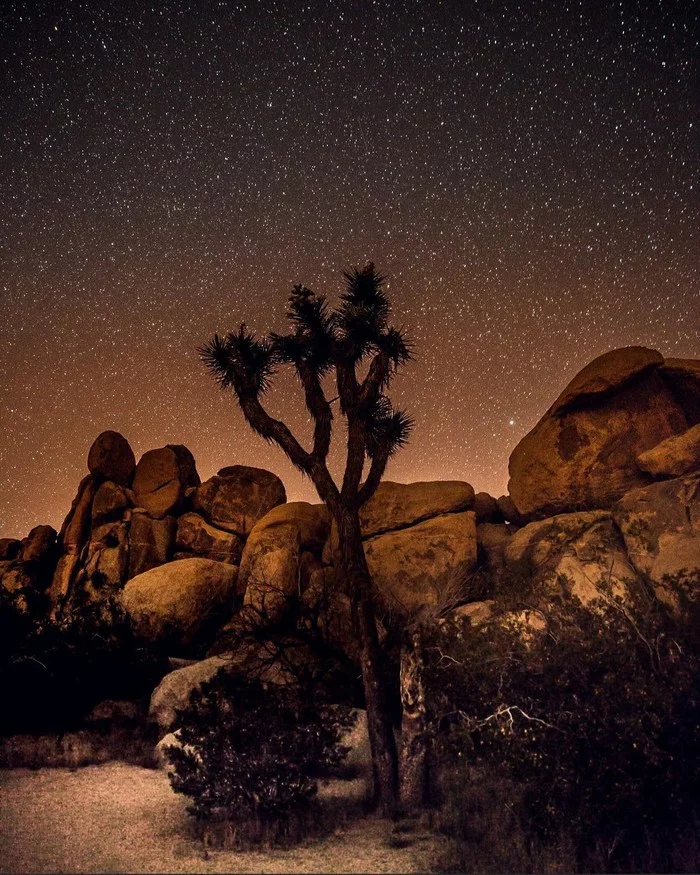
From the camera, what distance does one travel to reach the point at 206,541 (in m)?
22.7

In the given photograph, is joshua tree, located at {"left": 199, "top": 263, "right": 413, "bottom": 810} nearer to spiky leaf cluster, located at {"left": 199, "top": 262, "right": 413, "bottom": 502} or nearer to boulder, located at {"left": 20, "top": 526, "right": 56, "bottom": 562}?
spiky leaf cluster, located at {"left": 199, "top": 262, "right": 413, "bottom": 502}

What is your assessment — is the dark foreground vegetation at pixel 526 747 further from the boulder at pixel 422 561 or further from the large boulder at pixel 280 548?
the large boulder at pixel 280 548

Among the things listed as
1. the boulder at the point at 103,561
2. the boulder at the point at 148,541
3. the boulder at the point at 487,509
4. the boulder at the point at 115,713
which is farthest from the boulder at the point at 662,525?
the boulder at the point at 103,561

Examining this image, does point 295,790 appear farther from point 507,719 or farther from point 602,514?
point 602,514

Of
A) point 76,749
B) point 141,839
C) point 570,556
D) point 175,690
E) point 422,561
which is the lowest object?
point 141,839

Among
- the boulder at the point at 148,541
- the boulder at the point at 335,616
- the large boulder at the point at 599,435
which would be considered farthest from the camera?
the boulder at the point at 148,541

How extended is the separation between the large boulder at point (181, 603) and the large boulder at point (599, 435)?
33.5 feet

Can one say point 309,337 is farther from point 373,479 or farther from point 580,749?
point 580,749

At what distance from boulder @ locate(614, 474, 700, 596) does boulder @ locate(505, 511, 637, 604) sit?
1.56ft

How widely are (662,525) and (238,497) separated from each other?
15.1 m

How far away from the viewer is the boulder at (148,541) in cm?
2227

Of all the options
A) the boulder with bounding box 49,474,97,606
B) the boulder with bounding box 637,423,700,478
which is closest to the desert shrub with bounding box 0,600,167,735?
the boulder with bounding box 49,474,97,606

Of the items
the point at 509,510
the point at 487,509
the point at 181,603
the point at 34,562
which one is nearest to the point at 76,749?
the point at 181,603

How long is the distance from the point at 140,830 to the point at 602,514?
43.5ft
